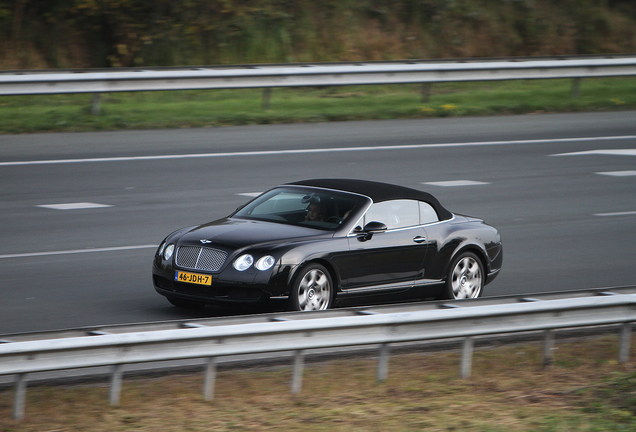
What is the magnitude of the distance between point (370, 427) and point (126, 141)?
1261cm

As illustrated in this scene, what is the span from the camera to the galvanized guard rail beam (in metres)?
19.5

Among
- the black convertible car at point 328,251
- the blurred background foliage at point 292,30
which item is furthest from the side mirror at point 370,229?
the blurred background foliage at point 292,30

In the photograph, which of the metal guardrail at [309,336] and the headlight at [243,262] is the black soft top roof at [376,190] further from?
the metal guardrail at [309,336]

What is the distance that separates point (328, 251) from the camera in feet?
33.3

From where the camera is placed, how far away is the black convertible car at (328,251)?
9781 millimetres

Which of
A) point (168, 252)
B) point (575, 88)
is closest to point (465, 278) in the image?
point (168, 252)

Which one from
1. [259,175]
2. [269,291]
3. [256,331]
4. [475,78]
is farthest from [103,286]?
[475,78]

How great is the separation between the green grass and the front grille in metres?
10.2

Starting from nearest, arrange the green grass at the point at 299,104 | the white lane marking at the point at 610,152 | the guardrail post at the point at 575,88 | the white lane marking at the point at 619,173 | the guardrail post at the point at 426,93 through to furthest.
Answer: the white lane marking at the point at 619,173
the green grass at the point at 299,104
the white lane marking at the point at 610,152
the guardrail post at the point at 426,93
the guardrail post at the point at 575,88

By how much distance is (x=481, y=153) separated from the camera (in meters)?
19.9

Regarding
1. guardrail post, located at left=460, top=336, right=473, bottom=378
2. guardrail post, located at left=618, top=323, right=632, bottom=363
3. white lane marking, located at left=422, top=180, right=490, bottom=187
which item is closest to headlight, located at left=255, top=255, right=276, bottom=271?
guardrail post, located at left=460, top=336, right=473, bottom=378

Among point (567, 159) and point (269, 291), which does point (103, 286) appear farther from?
point (567, 159)

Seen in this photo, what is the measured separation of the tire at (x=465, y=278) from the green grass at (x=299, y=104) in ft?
33.2

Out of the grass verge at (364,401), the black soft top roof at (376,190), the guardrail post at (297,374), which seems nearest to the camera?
the grass verge at (364,401)
